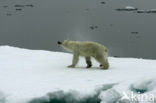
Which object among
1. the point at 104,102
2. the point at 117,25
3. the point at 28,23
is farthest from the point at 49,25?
the point at 104,102

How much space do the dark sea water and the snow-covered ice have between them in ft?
29.3

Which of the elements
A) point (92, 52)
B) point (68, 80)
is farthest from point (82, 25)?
point (68, 80)

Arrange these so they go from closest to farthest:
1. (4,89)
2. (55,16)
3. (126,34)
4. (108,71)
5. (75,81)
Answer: (4,89) → (75,81) → (108,71) → (126,34) → (55,16)

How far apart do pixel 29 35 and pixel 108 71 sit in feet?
45.9

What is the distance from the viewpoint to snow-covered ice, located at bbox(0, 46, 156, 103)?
5.04m

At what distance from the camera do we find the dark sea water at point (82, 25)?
18.0 meters

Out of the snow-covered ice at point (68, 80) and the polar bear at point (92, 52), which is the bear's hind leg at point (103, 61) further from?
the snow-covered ice at point (68, 80)

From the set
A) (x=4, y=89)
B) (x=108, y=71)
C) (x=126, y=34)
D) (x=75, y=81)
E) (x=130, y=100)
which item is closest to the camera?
(x=130, y=100)

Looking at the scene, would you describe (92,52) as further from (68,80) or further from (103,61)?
(68,80)

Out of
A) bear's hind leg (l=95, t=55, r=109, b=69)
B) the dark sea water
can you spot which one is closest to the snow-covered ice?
bear's hind leg (l=95, t=55, r=109, b=69)

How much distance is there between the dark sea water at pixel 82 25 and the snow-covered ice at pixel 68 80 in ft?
29.3

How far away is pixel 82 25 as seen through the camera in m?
22.2

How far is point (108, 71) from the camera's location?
21.6 ft

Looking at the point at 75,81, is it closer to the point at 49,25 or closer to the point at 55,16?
the point at 49,25
